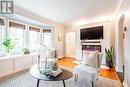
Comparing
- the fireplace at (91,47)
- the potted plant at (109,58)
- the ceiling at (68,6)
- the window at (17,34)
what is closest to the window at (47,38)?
the window at (17,34)

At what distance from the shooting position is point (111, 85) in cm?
301

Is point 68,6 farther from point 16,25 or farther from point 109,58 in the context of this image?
point 109,58

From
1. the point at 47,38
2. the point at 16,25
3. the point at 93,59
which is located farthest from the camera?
the point at 47,38

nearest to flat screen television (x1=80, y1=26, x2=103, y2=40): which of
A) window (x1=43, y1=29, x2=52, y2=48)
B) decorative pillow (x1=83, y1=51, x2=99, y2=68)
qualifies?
window (x1=43, y1=29, x2=52, y2=48)

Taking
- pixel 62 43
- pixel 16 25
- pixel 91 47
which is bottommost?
pixel 91 47

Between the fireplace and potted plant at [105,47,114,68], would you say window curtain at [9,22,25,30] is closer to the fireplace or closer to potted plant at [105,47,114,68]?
the fireplace

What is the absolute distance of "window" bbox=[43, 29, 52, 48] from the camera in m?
6.86

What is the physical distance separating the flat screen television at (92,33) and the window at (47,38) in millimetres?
2116

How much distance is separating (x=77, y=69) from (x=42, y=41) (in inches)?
162

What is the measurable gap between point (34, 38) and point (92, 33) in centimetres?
351

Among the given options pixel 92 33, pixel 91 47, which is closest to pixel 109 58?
pixel 91 47

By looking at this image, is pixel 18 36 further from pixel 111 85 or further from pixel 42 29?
pixel 111 85

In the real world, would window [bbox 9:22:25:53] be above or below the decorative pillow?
above

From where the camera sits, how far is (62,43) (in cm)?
789
